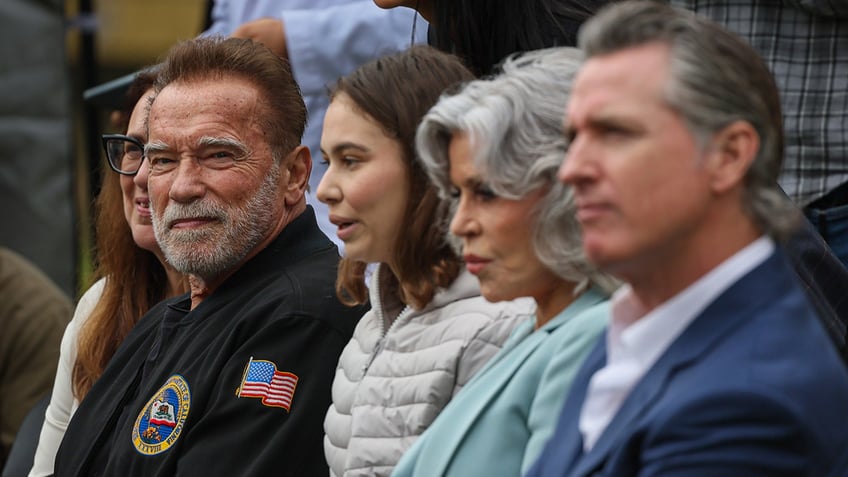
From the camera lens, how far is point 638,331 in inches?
77.9

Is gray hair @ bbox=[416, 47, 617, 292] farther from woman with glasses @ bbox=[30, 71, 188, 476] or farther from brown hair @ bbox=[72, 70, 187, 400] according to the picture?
brown hair @ bbox=[72, 70, 187, 400]

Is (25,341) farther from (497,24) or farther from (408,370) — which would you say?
(408,370)

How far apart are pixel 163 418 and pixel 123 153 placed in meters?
1.10

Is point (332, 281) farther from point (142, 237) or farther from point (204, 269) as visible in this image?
point (142, 237)

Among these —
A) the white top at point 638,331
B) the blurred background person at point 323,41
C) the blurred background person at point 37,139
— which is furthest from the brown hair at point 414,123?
the blurred background person at point 37,139

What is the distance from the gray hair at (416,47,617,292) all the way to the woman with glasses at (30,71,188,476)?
73.3 inches

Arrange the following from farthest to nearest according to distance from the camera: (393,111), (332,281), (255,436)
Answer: (332,281)
(255,436)
(393,111)

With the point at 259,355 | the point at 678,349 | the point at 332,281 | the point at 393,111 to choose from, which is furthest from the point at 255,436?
the point at 678,349

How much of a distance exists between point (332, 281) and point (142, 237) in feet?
2.84

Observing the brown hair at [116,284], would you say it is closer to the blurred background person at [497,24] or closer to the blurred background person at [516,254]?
the blurred background person at [497,24]

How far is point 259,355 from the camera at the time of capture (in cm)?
340

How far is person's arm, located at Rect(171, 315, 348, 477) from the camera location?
329cm

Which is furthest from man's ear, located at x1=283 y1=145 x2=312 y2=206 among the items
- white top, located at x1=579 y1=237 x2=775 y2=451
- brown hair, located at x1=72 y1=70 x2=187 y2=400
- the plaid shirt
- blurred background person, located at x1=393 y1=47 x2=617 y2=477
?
white top, located at x1=579 y1=237 x2=775 y2=451

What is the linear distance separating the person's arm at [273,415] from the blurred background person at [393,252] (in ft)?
0.65
